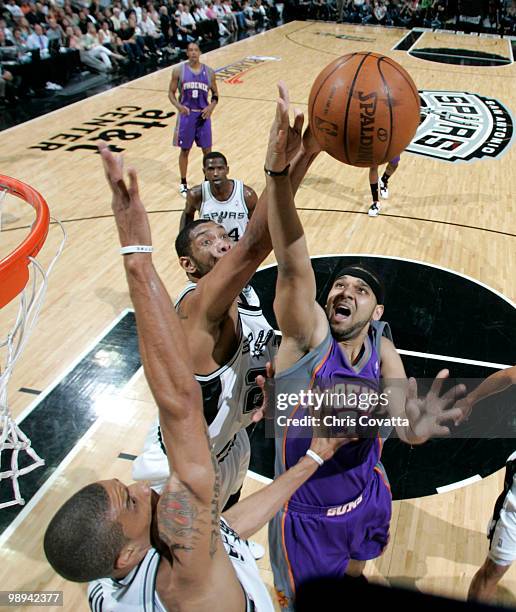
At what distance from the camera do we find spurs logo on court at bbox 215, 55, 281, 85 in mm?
14983

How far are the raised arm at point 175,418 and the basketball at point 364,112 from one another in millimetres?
1214

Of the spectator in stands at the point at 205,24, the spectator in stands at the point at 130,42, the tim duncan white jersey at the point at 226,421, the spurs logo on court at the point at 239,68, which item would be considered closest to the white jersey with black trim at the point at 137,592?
the tim duncan white jersey at the point at 226,421

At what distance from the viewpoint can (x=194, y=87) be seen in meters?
8.36

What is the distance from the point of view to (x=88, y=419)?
448 cm

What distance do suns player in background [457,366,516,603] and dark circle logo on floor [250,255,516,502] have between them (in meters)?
0.95

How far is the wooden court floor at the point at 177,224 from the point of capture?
3.54 m

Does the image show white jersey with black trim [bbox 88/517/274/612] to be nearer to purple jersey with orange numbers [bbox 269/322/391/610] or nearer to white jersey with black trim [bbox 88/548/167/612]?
white jersey with black trim [bbox 88/548/167/612]

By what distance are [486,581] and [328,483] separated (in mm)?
1189

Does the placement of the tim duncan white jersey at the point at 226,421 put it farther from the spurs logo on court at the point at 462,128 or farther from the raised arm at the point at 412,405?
the spurs logo on court at the point at 462,128

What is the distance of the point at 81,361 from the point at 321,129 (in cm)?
336

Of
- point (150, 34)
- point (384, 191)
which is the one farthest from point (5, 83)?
point (384, 191)

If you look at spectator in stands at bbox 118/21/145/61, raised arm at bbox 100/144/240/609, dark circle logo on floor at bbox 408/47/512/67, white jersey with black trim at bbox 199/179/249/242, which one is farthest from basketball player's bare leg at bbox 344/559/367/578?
dark circle logo on floor at bbox 408/47/512/67

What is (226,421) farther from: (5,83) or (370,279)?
(5,83)

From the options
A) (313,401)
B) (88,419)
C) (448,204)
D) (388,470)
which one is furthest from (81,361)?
(448,204)
